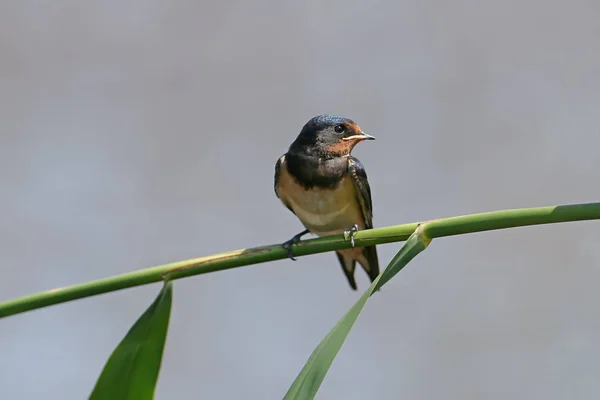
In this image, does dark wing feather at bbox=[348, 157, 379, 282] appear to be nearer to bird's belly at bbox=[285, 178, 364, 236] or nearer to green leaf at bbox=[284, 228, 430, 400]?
bird's belly at bbox=[285, 178, 364, 236]

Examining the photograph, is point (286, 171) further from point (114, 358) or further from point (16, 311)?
point (16, 311)

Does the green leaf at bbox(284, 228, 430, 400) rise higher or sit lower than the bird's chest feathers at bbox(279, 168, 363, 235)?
lower

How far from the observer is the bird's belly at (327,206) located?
173cm

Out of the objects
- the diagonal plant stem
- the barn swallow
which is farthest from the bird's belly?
the diagonal plant stem

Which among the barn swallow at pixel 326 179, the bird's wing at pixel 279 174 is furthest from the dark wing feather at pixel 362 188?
the bird's wing at pixel 279 174

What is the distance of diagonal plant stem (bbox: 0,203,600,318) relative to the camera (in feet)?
2.33

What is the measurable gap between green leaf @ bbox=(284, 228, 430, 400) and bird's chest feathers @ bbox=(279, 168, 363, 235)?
92 cm

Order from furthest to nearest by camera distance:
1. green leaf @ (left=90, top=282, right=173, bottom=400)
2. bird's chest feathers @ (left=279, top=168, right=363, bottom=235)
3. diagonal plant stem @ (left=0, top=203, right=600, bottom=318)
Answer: bird's chest feathers @ (left=279, top=168, right=363, bottom=235), green leaf @ (left=90, top=282, right=173, bottom=400), diagonal plant stem @ (left=0, top=203, right=600, bottom=318)

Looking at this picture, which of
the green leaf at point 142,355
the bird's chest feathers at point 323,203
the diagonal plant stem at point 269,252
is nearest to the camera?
the diagonal plant stem at point 269,252

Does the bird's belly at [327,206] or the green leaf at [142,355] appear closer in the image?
the green leaf at [142,355]

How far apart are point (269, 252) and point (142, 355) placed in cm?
18

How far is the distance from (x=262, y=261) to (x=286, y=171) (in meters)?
0.92

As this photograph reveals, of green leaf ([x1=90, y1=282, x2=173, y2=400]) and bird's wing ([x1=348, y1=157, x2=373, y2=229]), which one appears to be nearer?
green leaf ([x1=90, y1=282, x2=173, y2=400])

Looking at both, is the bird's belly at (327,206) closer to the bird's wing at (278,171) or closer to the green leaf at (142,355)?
the bird's wing at (278,171)
